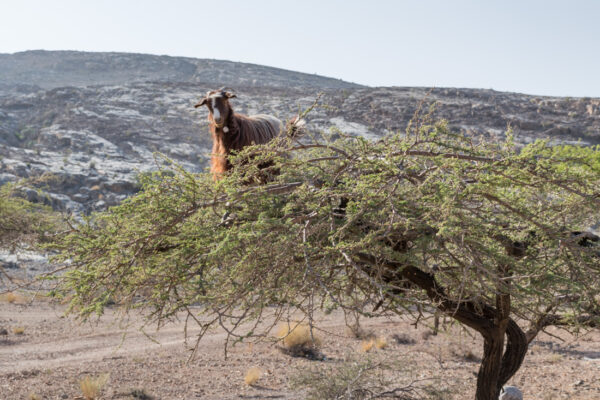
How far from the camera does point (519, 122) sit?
128ft

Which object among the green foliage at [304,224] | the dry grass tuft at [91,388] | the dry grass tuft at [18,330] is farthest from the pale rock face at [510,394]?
the dry grass tuft at [18,330]

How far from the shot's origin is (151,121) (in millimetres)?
41031

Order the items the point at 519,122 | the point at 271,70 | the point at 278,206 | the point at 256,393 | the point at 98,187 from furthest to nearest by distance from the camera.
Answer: the point at 271,70 < the point at 519,122 < the point at 98,187 < the point at 256,393 < the point at 278,206

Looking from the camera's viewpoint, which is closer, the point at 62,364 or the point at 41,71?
the point at 62,364

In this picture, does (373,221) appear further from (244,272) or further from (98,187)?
(98,187)

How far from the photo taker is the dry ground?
34.6 ft

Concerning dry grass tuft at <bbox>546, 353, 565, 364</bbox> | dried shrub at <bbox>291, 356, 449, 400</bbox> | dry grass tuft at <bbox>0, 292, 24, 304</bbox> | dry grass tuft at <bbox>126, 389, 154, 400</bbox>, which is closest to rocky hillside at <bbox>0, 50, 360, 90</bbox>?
dry grass tuft at <bbox>0, 292, 24, 304</bbox>

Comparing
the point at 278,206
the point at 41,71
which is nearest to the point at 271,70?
the point at 41,71

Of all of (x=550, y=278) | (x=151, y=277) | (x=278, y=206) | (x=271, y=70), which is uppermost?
(x=271, y=70)

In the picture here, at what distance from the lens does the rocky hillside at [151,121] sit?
3056cm

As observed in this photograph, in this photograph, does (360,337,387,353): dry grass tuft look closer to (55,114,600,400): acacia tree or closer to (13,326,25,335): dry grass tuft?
(13,326,25,335): dry grass tuft

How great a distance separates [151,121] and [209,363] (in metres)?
31.0

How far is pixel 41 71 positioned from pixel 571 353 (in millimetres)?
73380

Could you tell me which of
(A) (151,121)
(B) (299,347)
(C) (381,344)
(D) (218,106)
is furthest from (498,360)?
(A) (151,121)
